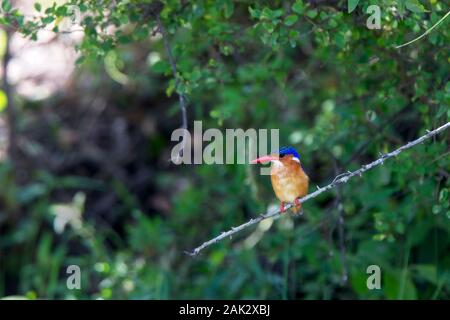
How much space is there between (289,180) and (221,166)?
1695mm

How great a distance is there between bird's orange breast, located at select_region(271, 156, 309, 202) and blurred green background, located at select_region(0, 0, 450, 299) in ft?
1.28

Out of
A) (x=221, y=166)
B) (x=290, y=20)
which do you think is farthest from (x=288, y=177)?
(x=221, y=166)

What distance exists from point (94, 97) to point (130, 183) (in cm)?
88

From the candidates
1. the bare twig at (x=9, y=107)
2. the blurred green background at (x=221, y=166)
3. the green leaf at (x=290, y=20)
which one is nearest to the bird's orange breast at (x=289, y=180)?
the blurred green background at (x=221, y=166)

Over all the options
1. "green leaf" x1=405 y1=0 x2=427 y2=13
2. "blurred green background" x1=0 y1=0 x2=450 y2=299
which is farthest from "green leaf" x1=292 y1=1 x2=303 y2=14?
"green leaf" x1=405 y1=0 x2=427 y2=13

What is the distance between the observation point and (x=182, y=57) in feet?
13.0

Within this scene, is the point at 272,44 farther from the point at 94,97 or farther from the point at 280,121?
the point at 94,97

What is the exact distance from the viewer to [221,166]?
538 centimetres

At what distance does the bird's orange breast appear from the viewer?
372 centimetres

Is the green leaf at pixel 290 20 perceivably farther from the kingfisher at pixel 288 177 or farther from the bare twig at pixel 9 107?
the bare twig at pixel 9 107

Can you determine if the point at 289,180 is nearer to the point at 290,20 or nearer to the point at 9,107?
the point at 290,20

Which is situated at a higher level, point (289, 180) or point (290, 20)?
point (290, 20)

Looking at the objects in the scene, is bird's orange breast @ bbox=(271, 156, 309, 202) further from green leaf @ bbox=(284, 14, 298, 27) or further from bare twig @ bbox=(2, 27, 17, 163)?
bare twig @ bbox=(2, 27, 17, 163)
